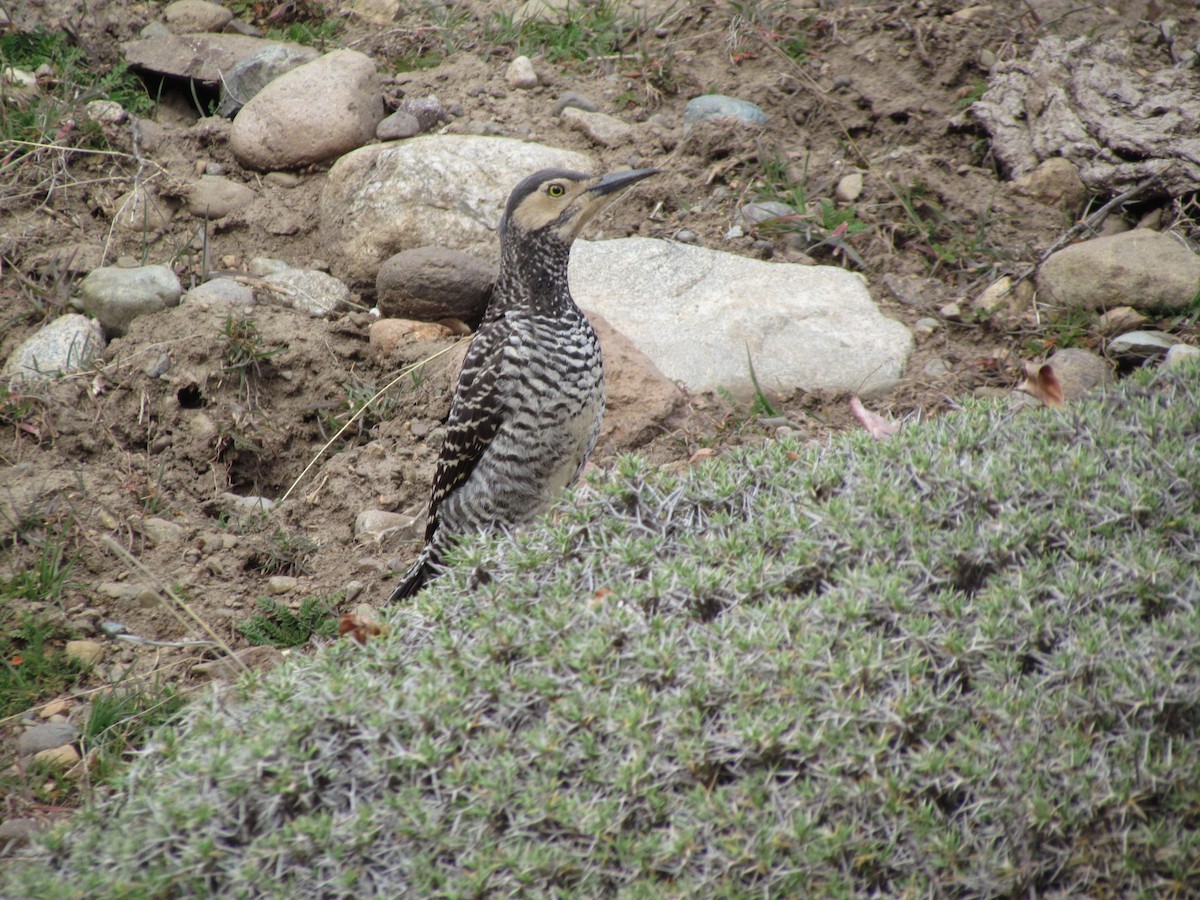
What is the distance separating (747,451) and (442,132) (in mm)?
4003

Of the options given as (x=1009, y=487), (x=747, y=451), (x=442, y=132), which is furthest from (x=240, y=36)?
(x=1009, y=487)

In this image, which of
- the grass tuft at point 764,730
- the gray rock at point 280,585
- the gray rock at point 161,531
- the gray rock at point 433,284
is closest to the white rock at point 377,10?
the gray rock at point 433,284

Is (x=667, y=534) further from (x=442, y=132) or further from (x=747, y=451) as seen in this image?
(x=442, y=132)

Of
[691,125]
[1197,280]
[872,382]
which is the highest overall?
[691,125]

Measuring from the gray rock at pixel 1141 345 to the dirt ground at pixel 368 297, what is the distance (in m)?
0.28

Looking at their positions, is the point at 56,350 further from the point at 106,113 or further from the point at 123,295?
the point at 106,113

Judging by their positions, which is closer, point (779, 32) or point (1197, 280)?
point (1197, 280)

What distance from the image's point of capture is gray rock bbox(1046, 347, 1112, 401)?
14.9ft

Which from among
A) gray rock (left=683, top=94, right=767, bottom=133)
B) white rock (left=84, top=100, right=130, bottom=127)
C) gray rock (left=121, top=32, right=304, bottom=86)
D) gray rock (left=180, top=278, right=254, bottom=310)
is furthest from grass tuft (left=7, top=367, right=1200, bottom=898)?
gray rock (left=121, top=32, right=304, bottom=86)

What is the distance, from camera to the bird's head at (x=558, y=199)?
14.1 ft

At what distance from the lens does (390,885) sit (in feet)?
6.79

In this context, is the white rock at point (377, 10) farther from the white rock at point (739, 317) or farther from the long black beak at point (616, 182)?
the long black beak at point (616, 182)

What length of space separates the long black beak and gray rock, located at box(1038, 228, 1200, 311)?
203 cm

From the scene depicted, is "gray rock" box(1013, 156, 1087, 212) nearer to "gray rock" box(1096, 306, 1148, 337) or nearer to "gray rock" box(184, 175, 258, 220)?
"gray rock" box(1096, 306, 1148, 337)
